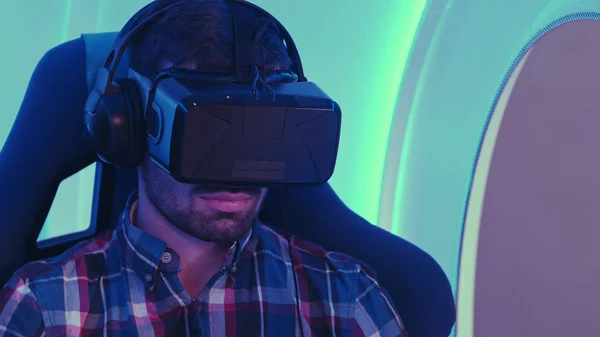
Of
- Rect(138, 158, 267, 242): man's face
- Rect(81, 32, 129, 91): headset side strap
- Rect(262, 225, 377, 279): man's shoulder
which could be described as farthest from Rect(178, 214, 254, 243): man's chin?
Rect(81, 32, 129, 91): headset side strap

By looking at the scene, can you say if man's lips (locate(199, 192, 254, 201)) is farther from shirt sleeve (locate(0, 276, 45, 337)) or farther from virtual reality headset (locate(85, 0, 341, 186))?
shirt sleeve (locate(0, 276, 45, 337))

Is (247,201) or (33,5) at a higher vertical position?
(33,5)

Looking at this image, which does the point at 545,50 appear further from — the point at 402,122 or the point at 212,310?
the point at 212,310

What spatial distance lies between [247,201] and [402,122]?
0.86 m

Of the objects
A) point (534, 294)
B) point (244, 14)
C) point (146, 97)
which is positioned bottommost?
Answer: point (534, 294)

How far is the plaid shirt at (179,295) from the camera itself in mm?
863

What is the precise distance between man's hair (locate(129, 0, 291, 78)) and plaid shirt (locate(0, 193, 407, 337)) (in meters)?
0.24

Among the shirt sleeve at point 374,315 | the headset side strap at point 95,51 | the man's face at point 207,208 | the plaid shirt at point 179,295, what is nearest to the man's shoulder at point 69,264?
the plaid shirt at point 179,295

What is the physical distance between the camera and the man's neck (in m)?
0.95

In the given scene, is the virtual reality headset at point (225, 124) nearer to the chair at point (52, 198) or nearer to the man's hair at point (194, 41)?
the man's hair at point (194, 41)

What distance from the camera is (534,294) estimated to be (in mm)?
1360

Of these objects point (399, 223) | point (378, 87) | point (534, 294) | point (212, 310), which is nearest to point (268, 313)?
point (212, 310)

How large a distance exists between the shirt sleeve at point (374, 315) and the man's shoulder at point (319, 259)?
2 cm

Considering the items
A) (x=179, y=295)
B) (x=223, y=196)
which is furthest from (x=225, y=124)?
(x=179, y=295)
